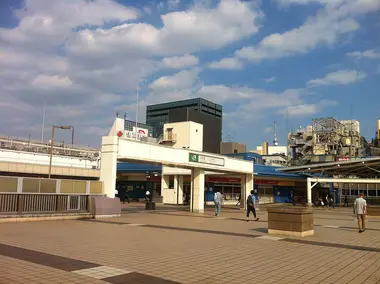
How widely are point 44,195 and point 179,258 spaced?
11451mm

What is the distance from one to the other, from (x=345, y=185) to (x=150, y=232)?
61249 mm

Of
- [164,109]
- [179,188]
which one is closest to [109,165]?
[179,188]

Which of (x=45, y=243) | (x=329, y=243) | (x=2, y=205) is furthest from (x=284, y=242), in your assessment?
(x=2, y=205)

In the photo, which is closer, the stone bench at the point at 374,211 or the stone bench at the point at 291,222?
the stone bench at the point at 291,222

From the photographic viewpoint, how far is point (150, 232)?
14828mm

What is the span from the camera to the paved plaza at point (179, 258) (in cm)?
744

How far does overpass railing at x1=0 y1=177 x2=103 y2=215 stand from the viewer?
1730 centimetres

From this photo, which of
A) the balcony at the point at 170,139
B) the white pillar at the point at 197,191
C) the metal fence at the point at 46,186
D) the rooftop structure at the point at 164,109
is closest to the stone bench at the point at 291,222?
the metal fence at the point at 46,186

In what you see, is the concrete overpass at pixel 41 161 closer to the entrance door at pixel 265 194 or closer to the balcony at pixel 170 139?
the balcony at pixel 170 139

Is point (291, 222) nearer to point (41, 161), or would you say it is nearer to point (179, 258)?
point (179, 258)

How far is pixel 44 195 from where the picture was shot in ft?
61.5

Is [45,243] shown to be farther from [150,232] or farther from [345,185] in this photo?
[345,185]

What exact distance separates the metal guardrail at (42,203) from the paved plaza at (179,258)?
307cm

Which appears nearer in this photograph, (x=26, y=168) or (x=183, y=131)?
(x=26, y=168)
